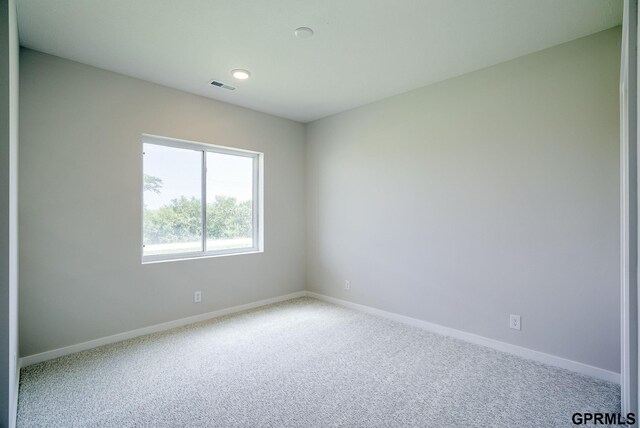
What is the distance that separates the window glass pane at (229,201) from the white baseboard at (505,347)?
1.79 m

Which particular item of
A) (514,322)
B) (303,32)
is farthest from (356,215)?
(303,32)

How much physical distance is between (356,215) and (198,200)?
194cm

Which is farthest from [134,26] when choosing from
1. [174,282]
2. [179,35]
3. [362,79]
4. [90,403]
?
[90,403]

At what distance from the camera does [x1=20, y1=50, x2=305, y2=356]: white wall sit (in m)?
2.61

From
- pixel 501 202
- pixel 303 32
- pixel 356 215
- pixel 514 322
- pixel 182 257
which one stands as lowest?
pixel 514 322

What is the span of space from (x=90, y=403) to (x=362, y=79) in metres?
3.44

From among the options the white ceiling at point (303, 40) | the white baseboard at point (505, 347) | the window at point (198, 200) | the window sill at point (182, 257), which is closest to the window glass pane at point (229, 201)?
the window at point (198, 200)

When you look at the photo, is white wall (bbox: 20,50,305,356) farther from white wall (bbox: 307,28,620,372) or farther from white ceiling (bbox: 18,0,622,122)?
white wall (bbox: 307,28,620,372)

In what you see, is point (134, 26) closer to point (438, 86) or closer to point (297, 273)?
point (438, 86)

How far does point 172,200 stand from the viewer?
11.6 ft

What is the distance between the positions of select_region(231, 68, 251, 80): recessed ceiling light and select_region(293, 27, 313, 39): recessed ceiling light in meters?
0.83

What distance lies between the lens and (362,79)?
323 cm

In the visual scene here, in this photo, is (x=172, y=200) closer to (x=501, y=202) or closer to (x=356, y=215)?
(x=356, y=215)
